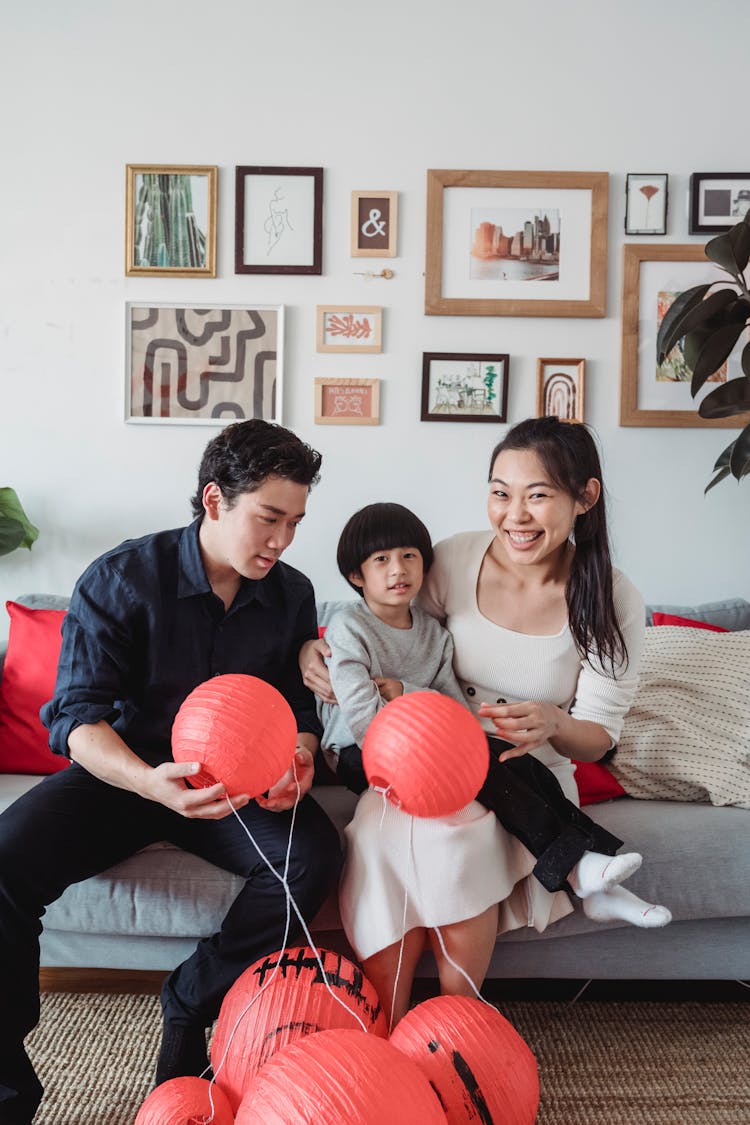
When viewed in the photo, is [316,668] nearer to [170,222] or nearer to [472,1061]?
[472,1061]

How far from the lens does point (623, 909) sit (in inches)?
56.2

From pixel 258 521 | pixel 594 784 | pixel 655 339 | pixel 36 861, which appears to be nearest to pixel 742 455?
pixel 655 339

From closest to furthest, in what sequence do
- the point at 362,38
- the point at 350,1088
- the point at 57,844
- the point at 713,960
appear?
the point at 350,1088 < the point at 57,844 < the point at 713,960 < the point at 362,38

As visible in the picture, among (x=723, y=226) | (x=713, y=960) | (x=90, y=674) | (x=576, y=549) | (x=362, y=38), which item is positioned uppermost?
(x=362, y=38)

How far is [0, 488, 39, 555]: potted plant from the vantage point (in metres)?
2.19

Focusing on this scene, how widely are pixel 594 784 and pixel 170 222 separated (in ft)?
6.21

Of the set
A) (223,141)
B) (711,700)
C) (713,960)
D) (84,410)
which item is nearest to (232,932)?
(713,960)

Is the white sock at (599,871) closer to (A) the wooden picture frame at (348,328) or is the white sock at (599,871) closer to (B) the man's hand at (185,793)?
(B) the man's hand at (185,793)

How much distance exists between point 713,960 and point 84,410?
2.10m

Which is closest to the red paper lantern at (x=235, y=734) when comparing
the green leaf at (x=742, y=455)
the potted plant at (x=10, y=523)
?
the potted plant at (x=10, y=523)

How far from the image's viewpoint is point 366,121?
2.38 metres

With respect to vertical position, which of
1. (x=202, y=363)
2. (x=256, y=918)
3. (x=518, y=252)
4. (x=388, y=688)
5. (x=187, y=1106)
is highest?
(x=518, y=252)

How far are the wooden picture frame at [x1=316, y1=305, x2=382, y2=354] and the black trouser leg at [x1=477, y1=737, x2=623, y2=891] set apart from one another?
132 centimetres

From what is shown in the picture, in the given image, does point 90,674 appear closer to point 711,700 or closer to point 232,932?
point 232,932
